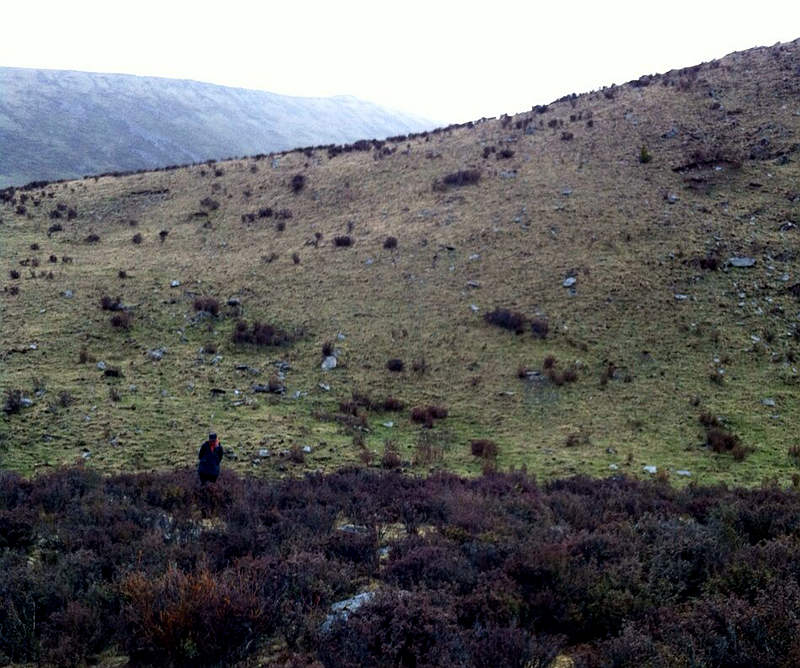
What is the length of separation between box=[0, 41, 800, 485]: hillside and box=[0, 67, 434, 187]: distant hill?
76.1 meters

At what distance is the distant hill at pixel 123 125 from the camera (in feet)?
356

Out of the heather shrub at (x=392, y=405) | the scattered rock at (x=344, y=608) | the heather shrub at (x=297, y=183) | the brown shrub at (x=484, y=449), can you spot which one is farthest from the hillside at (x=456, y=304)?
the scattered rock at (x=344, y=608)

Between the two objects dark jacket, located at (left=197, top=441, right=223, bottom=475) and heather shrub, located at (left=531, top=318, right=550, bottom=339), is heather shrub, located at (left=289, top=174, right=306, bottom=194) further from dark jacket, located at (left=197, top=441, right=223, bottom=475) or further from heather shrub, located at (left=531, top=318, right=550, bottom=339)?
Answer: dark jacket, located at (left=197, top=441, right=223, bottom=475)

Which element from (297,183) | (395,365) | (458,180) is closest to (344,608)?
(395,365)

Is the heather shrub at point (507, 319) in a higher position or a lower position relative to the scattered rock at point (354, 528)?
higher

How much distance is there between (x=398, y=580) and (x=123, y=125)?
153009 mm

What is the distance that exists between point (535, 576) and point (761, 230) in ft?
75.2

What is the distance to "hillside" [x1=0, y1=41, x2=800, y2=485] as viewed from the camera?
15484mm

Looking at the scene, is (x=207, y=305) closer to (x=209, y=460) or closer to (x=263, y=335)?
(x=263, y=335)

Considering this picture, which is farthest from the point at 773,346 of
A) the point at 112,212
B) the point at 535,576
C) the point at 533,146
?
the point at 112,212

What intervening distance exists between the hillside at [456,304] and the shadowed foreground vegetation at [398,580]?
172 inches

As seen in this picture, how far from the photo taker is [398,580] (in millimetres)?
6828

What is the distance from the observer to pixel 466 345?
66.7 feet

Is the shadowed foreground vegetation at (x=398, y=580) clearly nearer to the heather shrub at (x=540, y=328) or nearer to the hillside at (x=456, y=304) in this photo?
the hillside at (x=456, y=304)
